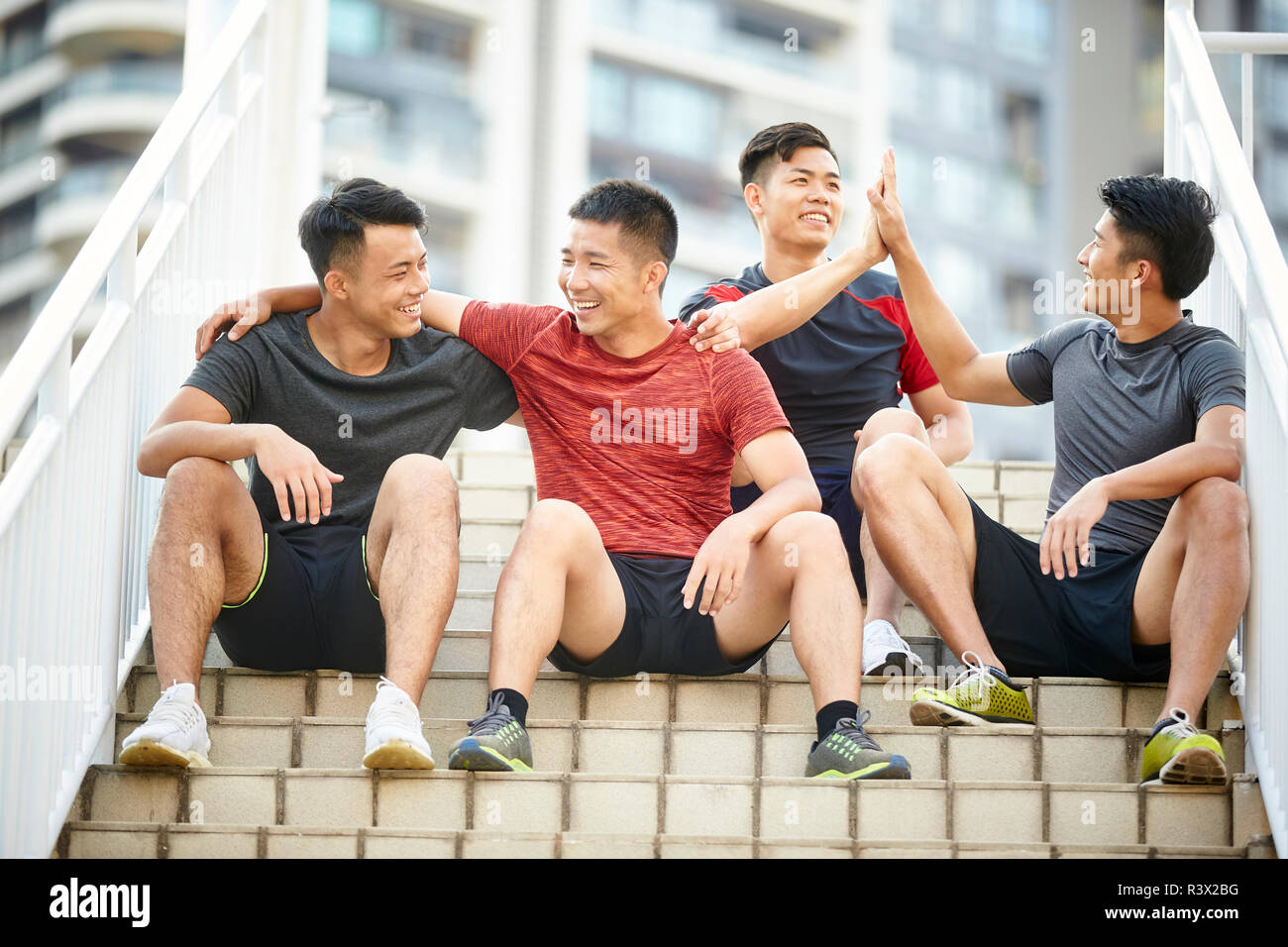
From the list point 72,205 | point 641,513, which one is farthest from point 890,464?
point 72,205

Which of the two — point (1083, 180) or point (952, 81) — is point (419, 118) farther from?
point (1083, 180)

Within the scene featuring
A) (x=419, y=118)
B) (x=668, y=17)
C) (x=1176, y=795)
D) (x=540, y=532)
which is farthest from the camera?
(x=668, y=17)

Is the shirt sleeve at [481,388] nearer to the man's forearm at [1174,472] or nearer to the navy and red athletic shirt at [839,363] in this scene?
the navy and red athletic shirt at [839,363]

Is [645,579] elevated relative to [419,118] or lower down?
lower down

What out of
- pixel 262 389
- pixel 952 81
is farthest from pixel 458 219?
pixel 262 389

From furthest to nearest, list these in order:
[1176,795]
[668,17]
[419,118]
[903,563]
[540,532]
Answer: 1. [668,17]
2. [419,118]
3. [903,563]
4. [540,532]
5. [1176,795]

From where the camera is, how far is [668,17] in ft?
140

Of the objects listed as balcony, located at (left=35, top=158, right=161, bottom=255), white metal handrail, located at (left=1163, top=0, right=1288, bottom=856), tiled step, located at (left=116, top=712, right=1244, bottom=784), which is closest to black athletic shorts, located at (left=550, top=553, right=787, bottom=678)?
tiled step, located at (left=116, top=712, right=1244, bottom=784)

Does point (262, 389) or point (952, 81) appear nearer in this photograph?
point (262, 389)

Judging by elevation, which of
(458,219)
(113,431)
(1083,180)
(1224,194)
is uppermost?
(1083,180)

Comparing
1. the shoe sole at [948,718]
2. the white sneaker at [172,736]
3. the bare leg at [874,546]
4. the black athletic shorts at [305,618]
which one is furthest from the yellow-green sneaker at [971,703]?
the white sneaker at [172,736]

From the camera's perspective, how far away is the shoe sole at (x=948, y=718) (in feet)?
9.34

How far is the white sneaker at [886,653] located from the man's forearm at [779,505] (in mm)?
319

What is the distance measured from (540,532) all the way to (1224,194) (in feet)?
4.90
